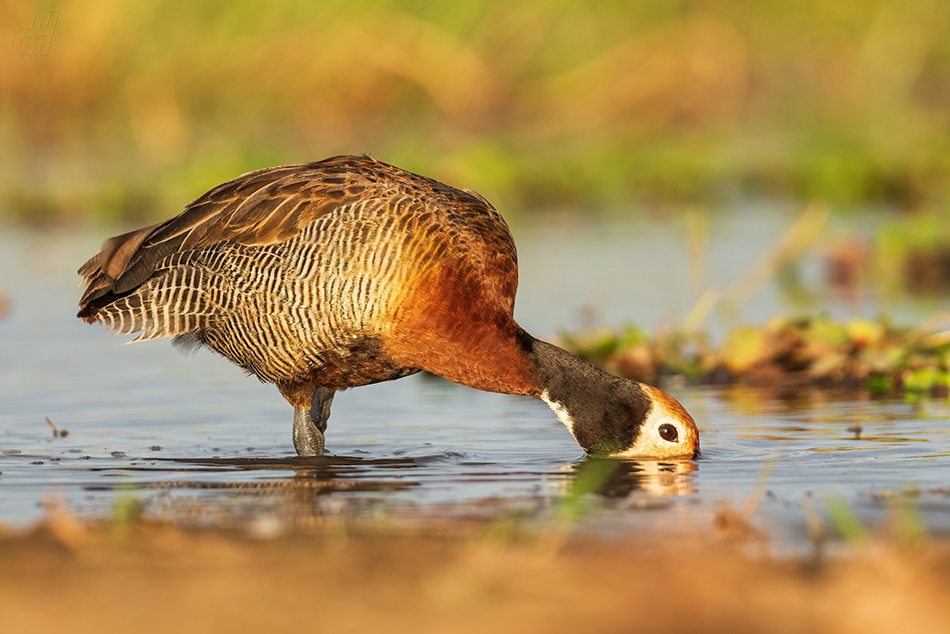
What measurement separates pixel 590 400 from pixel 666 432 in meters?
0.37

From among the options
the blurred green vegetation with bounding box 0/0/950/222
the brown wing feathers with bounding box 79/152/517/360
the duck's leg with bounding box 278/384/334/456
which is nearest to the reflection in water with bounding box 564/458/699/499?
the brown wing feathers with bounding box 79/152/517/360

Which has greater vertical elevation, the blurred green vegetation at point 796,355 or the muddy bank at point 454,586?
the blurred green vegetation at point 796,355

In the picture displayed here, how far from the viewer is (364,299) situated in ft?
22.1

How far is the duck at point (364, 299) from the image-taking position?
22.2ft

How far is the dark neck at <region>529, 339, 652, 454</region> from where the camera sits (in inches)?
267

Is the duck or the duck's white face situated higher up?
the duck

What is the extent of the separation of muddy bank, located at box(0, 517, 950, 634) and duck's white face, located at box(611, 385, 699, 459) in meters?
1.78

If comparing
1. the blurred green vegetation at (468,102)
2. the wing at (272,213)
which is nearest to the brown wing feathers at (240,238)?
the wing at (272,213)

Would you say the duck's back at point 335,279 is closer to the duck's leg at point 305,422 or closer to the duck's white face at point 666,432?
the duck's leg at point 305,422

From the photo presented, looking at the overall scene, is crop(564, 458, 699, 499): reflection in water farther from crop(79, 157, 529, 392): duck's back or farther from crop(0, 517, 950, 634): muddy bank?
crop(0, 517, 950, 634): muddy bank

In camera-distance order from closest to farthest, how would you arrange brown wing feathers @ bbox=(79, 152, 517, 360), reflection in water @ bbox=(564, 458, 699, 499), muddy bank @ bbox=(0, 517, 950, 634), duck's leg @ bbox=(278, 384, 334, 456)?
muddy bank @ bbox=(0, 517, 950, 634) → reflection in water @ bbox=(564, 458, 699, 499) → brown wing feathers @ bbox=(79, 152, 517, 360) → duck's leg @ bbox=(278, 384, 334, 456)

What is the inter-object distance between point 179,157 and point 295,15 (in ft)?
7.76

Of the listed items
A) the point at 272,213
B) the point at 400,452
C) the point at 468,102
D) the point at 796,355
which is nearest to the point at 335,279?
the point at 272,213

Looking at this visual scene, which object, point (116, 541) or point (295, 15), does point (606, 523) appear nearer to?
point (116, 541)
